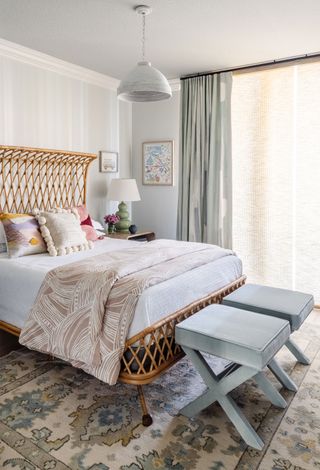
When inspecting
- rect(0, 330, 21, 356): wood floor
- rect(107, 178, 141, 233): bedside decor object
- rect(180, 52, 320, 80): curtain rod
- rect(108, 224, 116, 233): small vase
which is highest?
rect(180, 52, 320, 80): curtain rod

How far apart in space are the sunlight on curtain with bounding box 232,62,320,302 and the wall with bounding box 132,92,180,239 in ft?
2.56

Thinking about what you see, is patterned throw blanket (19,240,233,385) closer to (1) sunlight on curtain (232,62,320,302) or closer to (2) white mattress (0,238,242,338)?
(2) white mattress (0,238,242,338)

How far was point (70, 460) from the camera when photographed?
180 centimetres

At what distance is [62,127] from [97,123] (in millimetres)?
551

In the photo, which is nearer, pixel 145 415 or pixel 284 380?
pixel 145 415

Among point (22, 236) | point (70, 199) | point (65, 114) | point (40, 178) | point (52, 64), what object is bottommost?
point (22, 236)

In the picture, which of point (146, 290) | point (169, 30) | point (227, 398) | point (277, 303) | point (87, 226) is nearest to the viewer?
point (227, 398)

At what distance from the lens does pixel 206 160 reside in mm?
4391

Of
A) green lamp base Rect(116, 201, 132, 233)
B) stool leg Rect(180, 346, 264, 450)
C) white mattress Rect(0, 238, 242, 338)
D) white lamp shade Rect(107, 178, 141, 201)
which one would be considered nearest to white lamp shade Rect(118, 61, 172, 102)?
white mattress Rect(0, 238, 242, 338)

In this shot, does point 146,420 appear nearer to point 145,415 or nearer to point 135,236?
point 145,415

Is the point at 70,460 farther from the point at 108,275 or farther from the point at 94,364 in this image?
the point at 108,275

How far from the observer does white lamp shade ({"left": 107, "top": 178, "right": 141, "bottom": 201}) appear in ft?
14.3

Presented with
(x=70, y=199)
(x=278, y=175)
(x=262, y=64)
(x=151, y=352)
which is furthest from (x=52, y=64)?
(x=151, y=352)

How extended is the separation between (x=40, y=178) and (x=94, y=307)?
7.04 ft
